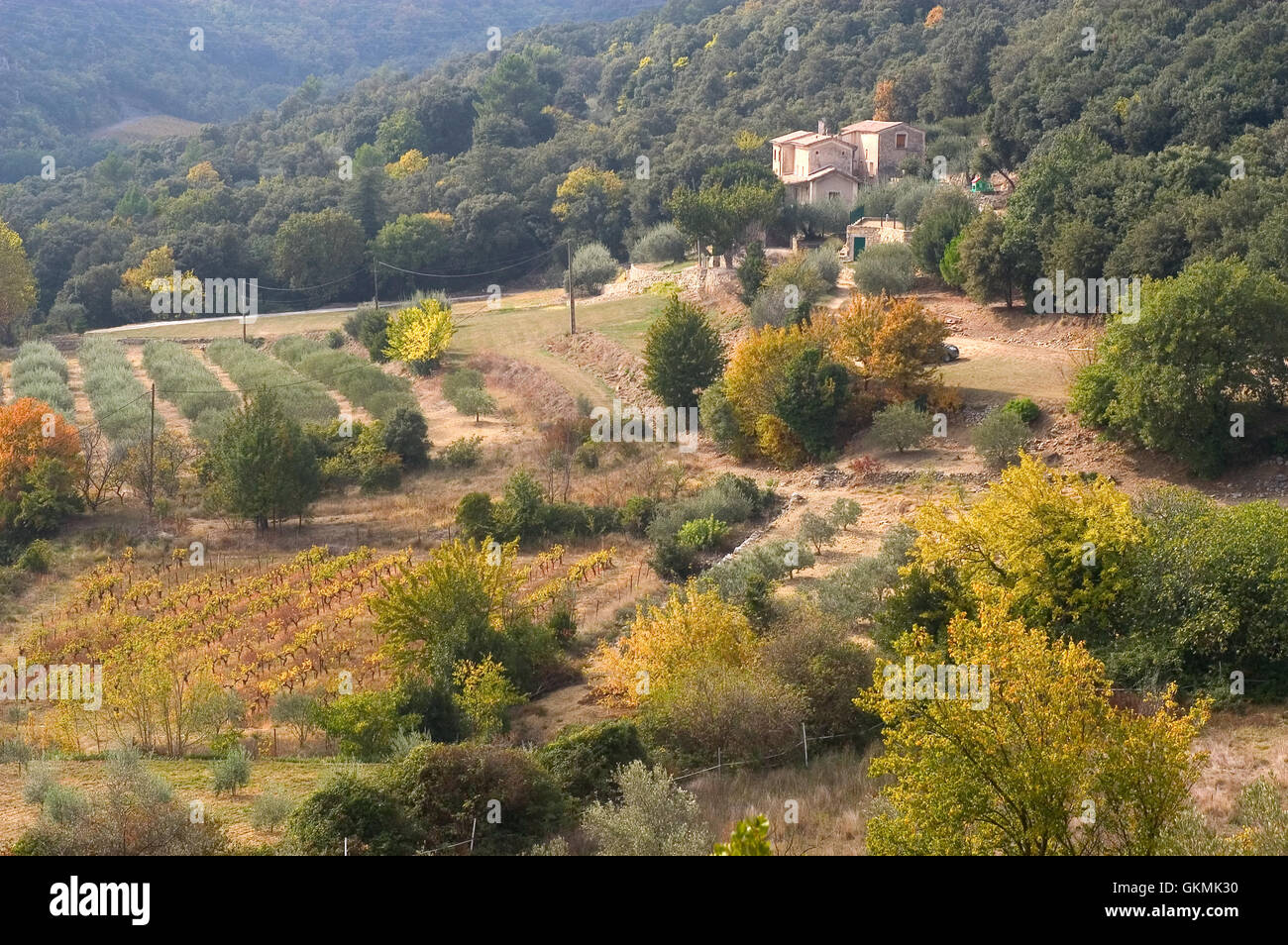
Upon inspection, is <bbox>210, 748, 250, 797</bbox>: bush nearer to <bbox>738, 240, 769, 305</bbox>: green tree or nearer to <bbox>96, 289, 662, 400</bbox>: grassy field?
<bbox>96, 289, 662, 400</bbox>: grassy field

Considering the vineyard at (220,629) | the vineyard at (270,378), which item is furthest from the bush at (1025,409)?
the vineyard at (270,378)

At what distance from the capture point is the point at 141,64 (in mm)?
148875

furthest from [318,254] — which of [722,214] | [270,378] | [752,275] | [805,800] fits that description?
[805,800]

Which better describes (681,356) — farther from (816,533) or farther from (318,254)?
(318,254)

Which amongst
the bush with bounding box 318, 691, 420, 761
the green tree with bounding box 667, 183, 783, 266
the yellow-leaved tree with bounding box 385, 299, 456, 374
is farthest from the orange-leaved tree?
the green tree with bounding box 667, 183, 783, 266

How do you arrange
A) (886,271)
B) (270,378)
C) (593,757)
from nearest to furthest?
1. (593,757)
2. (886,271)
3. (270,378)

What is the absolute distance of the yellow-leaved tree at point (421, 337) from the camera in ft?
172

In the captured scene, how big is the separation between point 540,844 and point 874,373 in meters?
22.9

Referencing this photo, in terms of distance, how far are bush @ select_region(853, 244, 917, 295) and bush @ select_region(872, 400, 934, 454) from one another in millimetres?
10509

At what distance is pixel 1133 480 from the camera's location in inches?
1178

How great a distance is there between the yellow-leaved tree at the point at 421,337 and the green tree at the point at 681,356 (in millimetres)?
14636

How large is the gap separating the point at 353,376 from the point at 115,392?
357 inches

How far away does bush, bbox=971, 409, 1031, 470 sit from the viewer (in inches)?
1245
